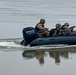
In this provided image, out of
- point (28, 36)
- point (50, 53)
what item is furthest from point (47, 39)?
point (50, 53)

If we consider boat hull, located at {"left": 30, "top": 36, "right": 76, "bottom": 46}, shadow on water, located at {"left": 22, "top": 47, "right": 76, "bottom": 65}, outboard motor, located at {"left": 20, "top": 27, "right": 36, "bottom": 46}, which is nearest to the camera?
shadow on water, located at {"left": 22, "top": 47, "right": 76, "bottom": 65}

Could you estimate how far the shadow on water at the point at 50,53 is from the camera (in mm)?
18797

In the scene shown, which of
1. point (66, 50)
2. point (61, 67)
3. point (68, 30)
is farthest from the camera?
point (68, 30)

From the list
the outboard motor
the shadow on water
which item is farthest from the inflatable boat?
the shadow on water

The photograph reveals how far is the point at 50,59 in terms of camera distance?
18.5 metres

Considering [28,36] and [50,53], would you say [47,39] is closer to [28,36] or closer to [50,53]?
[28,36]

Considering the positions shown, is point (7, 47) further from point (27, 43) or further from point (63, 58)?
point (63, 58)

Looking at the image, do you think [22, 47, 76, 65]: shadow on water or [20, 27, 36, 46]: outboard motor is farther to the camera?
[20, 27, 36, 46]: outboard motor

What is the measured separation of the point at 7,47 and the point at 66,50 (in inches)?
127

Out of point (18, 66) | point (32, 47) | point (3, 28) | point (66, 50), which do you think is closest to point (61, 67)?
point (18, 66)

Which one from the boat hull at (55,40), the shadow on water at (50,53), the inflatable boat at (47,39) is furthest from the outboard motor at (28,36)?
the shadow on water at (50,53)

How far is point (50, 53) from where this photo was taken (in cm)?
1978

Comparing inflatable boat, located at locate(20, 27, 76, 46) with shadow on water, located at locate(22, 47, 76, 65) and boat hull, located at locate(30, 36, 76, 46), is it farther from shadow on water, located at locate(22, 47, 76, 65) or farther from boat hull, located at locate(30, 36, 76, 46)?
shadow on water, located at locate(22, 47, 76, 65)

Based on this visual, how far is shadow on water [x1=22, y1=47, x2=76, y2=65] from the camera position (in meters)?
18.8
